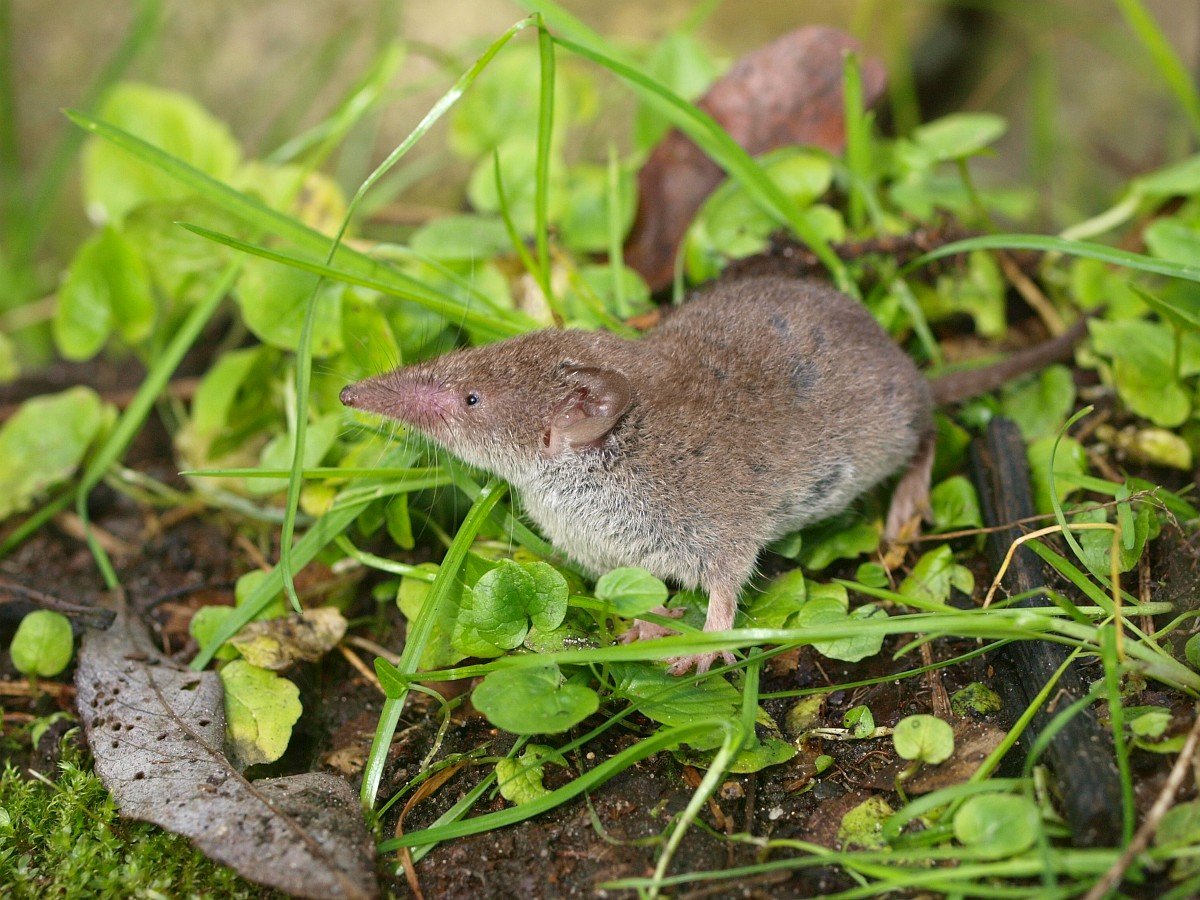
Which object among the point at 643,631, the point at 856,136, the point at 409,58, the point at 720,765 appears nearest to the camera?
the point at 720,765

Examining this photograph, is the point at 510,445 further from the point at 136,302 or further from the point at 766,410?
the point at 136,302

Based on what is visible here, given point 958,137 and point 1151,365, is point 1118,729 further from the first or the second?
point 958,137

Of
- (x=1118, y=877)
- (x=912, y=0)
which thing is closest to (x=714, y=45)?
(x=912, y=0)

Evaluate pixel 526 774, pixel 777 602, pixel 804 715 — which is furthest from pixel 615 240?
pixel 526 774

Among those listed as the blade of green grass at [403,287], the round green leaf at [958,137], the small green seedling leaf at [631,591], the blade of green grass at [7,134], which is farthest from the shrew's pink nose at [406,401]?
the blade of green grass at [7,134]

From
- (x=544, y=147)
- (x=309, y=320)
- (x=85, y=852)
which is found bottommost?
(x=85, y=852)

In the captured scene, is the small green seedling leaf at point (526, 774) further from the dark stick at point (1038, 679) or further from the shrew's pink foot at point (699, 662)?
the dark stick at point (1038, 679)

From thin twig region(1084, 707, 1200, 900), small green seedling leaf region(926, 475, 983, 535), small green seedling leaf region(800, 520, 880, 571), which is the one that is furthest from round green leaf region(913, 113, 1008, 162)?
thin twig region(1084, 707, 1200, 900)
